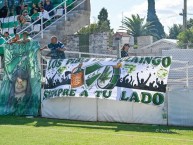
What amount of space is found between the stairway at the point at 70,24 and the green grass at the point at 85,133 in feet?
29.0

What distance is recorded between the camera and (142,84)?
40.0 ft

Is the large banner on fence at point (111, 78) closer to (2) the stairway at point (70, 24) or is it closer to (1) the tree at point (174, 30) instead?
(2) the stairway at point (70, 24)

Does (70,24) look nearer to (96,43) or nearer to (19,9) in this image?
(96,43)

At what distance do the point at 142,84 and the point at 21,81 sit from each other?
4104 mm

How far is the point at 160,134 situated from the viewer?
399 inches

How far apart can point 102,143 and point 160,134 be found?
1.85m

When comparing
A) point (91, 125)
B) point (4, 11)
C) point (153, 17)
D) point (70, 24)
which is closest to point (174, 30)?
point (153, 17)

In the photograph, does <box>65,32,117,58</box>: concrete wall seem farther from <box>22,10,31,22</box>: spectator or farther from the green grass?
the green grass

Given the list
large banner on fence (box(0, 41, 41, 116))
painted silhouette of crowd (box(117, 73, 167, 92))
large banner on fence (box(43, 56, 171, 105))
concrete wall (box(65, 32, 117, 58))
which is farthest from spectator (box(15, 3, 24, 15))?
painted silhouette of crowd (box(117, 73, 167, 92))

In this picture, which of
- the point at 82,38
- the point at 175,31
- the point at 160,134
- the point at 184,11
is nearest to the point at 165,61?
the point at 160,134

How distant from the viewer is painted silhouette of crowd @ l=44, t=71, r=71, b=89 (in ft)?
44.3

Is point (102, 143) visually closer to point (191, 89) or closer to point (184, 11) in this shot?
point (191, 89)

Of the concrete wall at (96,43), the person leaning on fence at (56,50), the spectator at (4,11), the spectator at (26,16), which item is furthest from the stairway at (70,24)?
the person leaning on fence at (56,50)

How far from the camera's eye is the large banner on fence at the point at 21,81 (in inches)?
552
